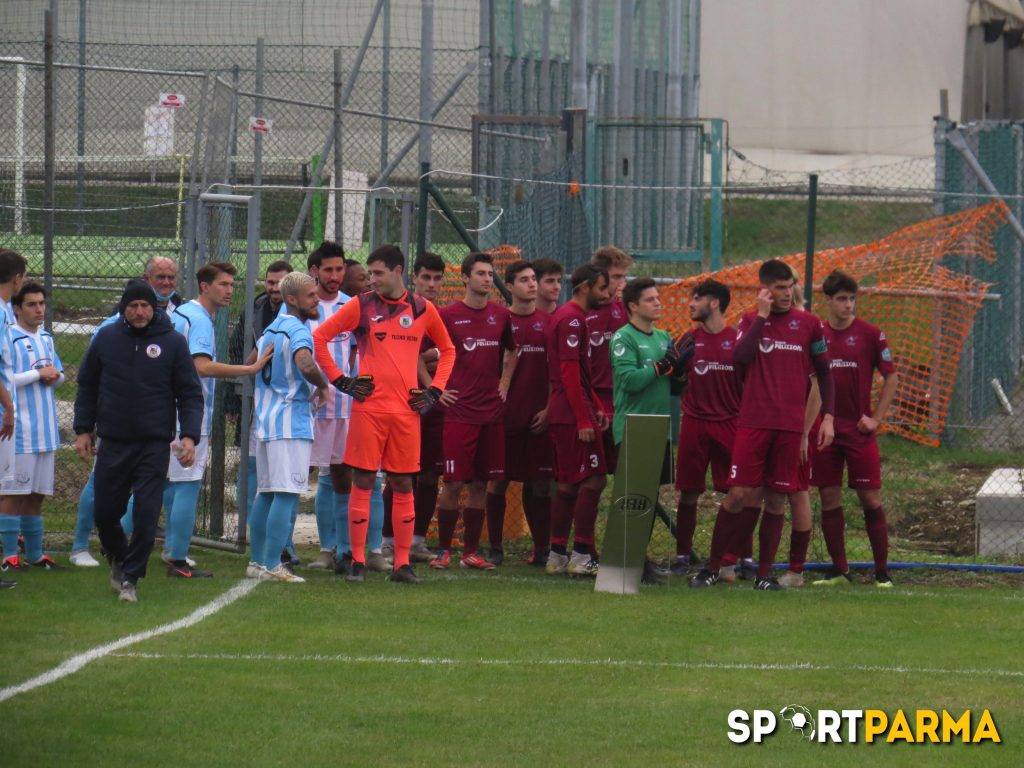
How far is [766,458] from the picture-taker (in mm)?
10312

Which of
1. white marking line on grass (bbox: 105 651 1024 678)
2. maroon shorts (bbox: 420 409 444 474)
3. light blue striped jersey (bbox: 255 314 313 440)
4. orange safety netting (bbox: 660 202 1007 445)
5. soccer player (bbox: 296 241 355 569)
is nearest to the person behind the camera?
white marking line on grass (bbox: 105 651 1024 678)

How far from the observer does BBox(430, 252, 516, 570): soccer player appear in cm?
1102

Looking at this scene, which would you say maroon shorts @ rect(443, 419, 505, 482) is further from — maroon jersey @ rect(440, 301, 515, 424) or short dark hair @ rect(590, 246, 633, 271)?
short dark hair @ rect(590, 246, 633, 271)

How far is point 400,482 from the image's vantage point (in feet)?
33.5

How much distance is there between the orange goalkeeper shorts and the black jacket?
3.23 ft

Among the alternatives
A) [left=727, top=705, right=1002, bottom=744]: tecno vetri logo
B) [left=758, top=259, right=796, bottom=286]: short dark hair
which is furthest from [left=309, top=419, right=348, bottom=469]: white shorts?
[left=727, top=705, right=1002, bottom=744]: tecno vetri logo

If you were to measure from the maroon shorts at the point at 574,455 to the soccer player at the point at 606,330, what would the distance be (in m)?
0.20

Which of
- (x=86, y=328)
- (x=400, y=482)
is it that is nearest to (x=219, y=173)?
(x=86, y=328)

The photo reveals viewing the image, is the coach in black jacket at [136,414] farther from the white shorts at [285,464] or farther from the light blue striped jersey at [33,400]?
the light blue striped jersey at [33,400]

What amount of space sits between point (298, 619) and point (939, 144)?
1039 centimetres

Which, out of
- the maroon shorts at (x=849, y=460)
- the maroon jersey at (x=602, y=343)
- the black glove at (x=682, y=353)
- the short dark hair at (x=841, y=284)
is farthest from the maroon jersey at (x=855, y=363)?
the maroon jersey at (x=602, y=343)

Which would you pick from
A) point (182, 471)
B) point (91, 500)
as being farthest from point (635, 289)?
point (91, 500)

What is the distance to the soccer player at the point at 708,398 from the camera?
10656mm

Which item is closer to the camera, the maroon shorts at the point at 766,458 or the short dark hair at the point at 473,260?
the maroon shorts at the point at 766,458
